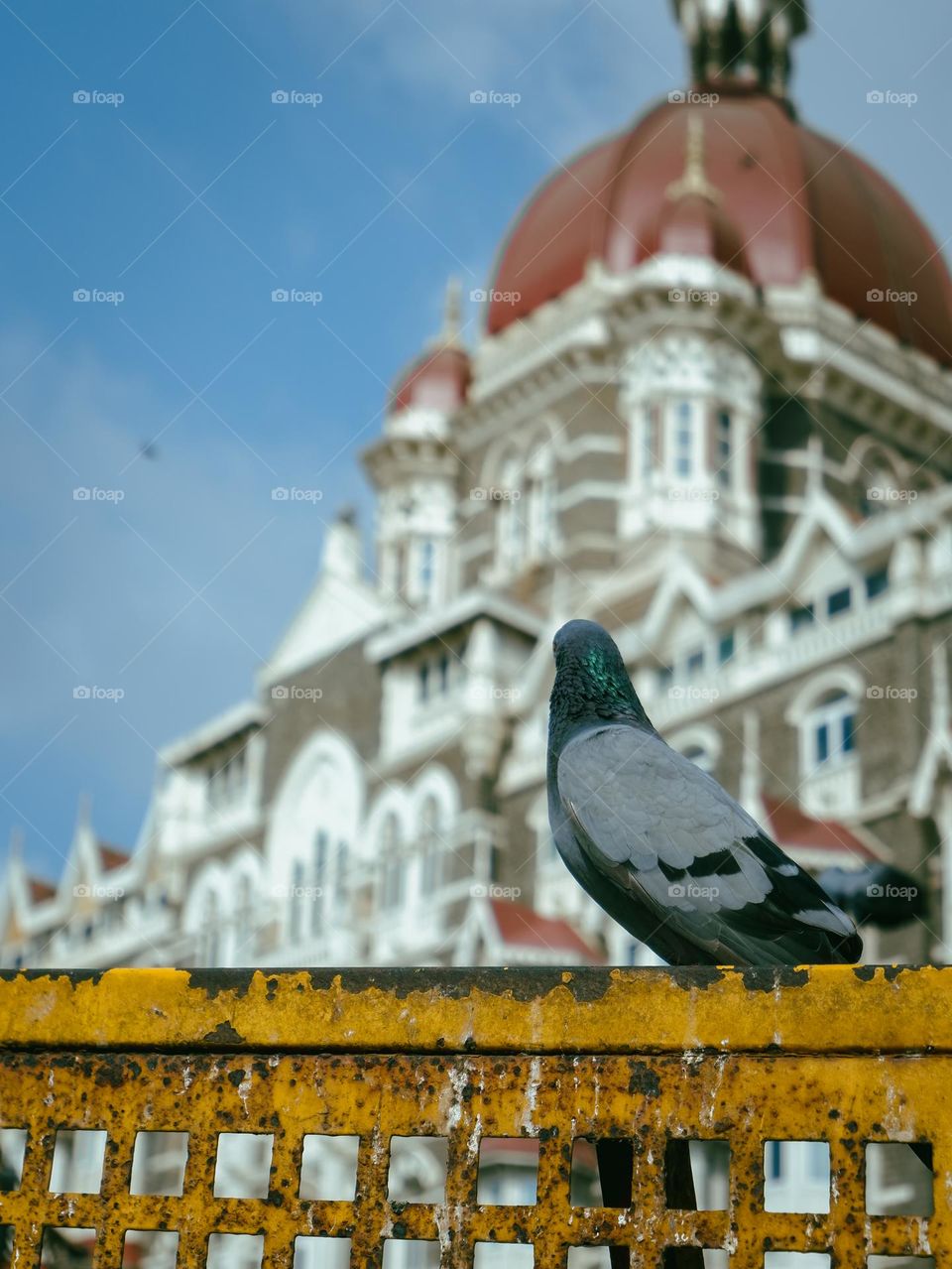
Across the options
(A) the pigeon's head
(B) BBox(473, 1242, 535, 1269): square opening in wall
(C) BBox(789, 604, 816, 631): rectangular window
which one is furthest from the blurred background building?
(A) the pigeon's head

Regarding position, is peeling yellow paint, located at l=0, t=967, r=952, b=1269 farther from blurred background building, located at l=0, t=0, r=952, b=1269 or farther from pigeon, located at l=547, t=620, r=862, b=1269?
blurred background building, located at l=0, t=0, r=952, b=1269

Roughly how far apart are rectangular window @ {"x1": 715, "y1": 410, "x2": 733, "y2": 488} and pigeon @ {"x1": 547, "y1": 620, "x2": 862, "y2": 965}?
92.2 ft

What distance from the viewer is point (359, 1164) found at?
2930mm

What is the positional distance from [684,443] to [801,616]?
22.3 ft

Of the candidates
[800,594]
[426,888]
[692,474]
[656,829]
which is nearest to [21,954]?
[426,888]

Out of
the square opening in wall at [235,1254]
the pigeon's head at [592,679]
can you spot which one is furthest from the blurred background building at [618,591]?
the pigeon's head at [592,679]

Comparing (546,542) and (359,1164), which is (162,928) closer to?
(546,542)

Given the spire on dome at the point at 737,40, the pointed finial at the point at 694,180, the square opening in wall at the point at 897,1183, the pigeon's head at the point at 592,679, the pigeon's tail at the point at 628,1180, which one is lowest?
the pigeon's tail at the point at 628,1180

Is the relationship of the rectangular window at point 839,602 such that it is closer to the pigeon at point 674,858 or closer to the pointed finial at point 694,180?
the pointed finial at point 694,180

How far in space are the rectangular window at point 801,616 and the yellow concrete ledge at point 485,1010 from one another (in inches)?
910

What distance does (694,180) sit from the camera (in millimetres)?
34844

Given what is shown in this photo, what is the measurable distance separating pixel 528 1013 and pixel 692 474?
29.6m

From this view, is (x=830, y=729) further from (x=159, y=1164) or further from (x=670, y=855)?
(x=670, y=855)

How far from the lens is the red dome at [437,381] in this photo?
38.5 meters
